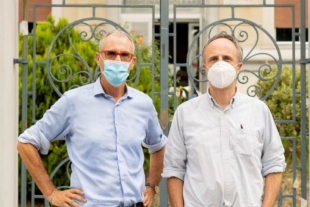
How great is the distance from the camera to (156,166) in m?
3.95

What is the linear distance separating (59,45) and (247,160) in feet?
13.5

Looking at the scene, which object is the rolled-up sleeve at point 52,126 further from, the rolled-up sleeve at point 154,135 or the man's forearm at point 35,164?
the rolled-up sleeve at point 154,135

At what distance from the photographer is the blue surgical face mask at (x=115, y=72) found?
3.59 metres

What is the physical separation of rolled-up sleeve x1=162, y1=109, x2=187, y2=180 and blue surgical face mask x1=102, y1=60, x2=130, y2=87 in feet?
1.10

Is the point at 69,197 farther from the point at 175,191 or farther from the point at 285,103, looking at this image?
the point at 285,103

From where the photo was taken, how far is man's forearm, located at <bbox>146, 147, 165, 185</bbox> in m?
3.93

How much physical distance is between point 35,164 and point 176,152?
2.38 ft

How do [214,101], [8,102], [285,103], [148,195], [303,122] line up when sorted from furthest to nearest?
[285,103]
[303,122]
[8,102]
[148,195]
[214,101]

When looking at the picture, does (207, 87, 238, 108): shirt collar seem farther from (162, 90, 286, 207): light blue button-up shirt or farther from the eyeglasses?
the eyeglasses

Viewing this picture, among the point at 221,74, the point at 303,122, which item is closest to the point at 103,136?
the point at 221,74

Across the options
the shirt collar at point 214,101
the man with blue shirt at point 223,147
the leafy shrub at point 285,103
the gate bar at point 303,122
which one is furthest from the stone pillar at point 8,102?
the leafy shrub at point 285,103

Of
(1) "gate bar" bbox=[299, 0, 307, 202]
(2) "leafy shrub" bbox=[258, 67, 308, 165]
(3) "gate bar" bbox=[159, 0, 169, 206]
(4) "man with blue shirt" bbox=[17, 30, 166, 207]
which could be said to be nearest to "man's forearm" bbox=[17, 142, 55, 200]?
(4) "man with blue shirt" bbox=[17, 30, 166, 207]

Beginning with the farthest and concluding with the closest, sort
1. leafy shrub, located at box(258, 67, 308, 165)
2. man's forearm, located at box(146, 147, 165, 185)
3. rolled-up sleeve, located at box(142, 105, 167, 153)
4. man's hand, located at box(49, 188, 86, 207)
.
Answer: leafy shrub, located at box(258, 67, 308, 165) → man's forearm, located at box(146, 147, 165, 185) → rolled-up sleeve, located at box(142, 105, 167, 153) → man's hand, located at box(49, 188, 86, 207)

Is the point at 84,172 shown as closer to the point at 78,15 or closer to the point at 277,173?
the point at 277,173
